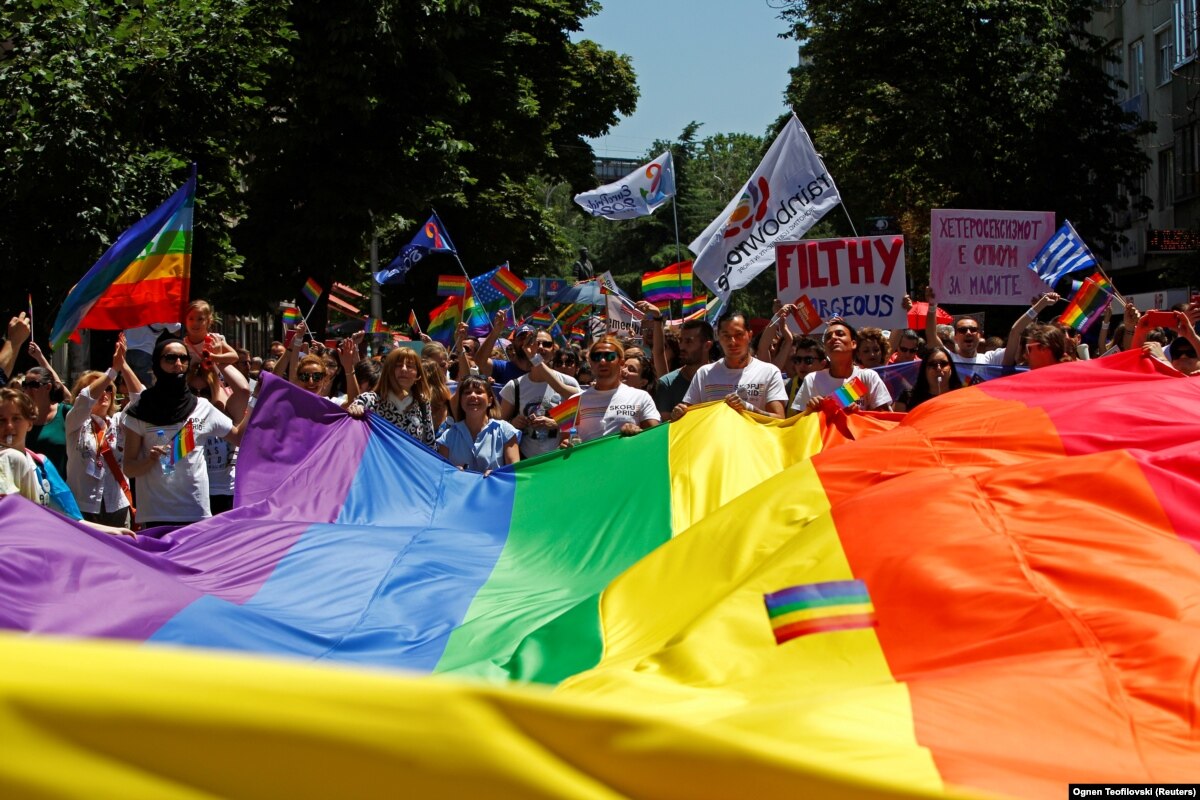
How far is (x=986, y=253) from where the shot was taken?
1234 centimetres

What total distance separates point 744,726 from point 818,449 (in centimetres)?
432

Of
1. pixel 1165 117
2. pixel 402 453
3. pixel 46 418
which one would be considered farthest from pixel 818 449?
pixel 1165 117

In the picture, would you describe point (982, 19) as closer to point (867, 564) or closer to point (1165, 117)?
point (1165, 117)

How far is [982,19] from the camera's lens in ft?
101

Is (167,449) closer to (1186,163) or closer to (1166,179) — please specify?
(1186,163)

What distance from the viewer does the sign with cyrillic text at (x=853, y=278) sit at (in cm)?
1095

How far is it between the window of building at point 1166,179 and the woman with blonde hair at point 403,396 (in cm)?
3369

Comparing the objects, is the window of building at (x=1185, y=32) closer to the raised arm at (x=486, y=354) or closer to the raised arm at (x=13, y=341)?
the raised arm at (x=486, y=354)

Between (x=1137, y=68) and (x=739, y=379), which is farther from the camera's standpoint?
(x=1137, y=68)

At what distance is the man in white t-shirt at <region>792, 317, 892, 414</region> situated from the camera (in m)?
7.93

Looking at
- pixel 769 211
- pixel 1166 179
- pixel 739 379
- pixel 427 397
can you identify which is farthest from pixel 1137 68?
pixel 427 397

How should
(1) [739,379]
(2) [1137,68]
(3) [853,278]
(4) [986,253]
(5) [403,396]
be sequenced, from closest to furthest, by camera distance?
(1) [739,379] < (5) [403,396] < (3) [853,278] < (4) [986,253] < (2) [1137,68]

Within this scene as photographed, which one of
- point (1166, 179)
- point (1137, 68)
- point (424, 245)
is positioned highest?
point (1137, 68)

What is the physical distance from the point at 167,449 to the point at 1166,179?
120 ft
